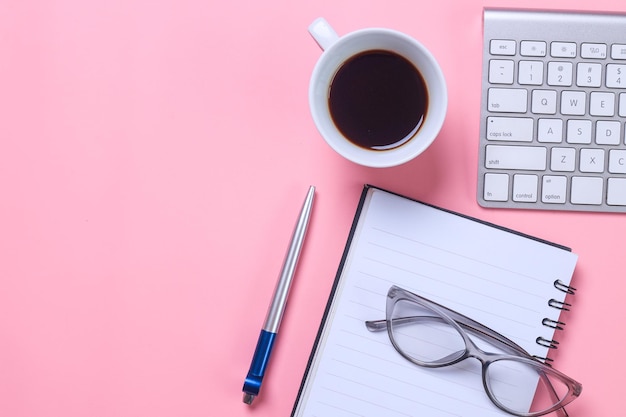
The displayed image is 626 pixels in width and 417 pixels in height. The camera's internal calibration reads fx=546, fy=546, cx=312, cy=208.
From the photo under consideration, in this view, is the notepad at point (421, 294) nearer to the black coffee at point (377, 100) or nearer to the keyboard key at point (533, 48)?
the black coffee at point (377, 100)

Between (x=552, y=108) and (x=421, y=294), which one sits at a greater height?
(x=552, y=108)

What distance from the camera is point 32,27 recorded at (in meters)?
0.60

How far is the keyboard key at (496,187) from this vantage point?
0.56 m

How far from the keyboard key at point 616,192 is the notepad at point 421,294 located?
0.07 metres

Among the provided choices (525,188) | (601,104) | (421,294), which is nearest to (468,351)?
(421,294)

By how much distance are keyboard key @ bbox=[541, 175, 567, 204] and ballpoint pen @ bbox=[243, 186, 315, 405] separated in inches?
9.4

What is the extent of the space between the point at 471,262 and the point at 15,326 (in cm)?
50

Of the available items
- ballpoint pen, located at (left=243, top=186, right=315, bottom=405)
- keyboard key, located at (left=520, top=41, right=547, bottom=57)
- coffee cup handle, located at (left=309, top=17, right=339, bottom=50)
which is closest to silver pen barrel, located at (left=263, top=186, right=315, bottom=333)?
ballpoint pen, located at (left=243, top=186, right=315, bottom=405)

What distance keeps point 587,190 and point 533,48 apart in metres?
0.16

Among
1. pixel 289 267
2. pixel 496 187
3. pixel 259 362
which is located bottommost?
pixel 259 362

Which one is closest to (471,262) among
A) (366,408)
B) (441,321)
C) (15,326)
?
(441,321)

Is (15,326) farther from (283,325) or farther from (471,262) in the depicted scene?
(471,262)

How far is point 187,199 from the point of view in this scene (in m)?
0.59

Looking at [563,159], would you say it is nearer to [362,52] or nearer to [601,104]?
[601,104]
